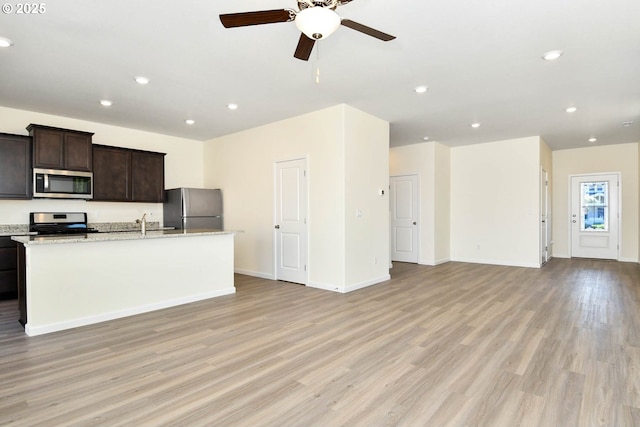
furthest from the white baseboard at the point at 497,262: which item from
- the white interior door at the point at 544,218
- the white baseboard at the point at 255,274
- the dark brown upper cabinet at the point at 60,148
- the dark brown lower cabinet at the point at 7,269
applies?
the dark brown lower cabinet at the point at 7,269

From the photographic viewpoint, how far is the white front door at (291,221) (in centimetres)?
541

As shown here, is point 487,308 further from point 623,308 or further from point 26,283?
point 26,283

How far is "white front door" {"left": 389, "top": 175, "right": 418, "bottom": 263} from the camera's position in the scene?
303 inches

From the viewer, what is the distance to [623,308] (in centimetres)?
407

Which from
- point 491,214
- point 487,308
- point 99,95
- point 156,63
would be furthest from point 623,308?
point 99,95

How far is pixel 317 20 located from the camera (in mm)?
2012

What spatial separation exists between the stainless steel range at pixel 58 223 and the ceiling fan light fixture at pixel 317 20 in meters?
5.05

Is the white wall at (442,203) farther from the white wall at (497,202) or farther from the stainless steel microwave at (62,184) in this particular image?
the stainless steel microwave at (62,184)

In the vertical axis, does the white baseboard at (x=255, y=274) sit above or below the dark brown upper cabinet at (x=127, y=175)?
below

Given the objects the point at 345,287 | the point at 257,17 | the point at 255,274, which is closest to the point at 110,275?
the point at 255,274

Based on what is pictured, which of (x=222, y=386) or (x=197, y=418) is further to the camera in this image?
(x=222, y=386)

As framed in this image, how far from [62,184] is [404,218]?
6.35 meters

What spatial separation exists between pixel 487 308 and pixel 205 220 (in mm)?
4884

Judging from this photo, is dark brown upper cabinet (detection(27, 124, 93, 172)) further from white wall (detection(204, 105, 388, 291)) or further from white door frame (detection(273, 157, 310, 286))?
white door frame (detection(273, 157, 310, 286))
